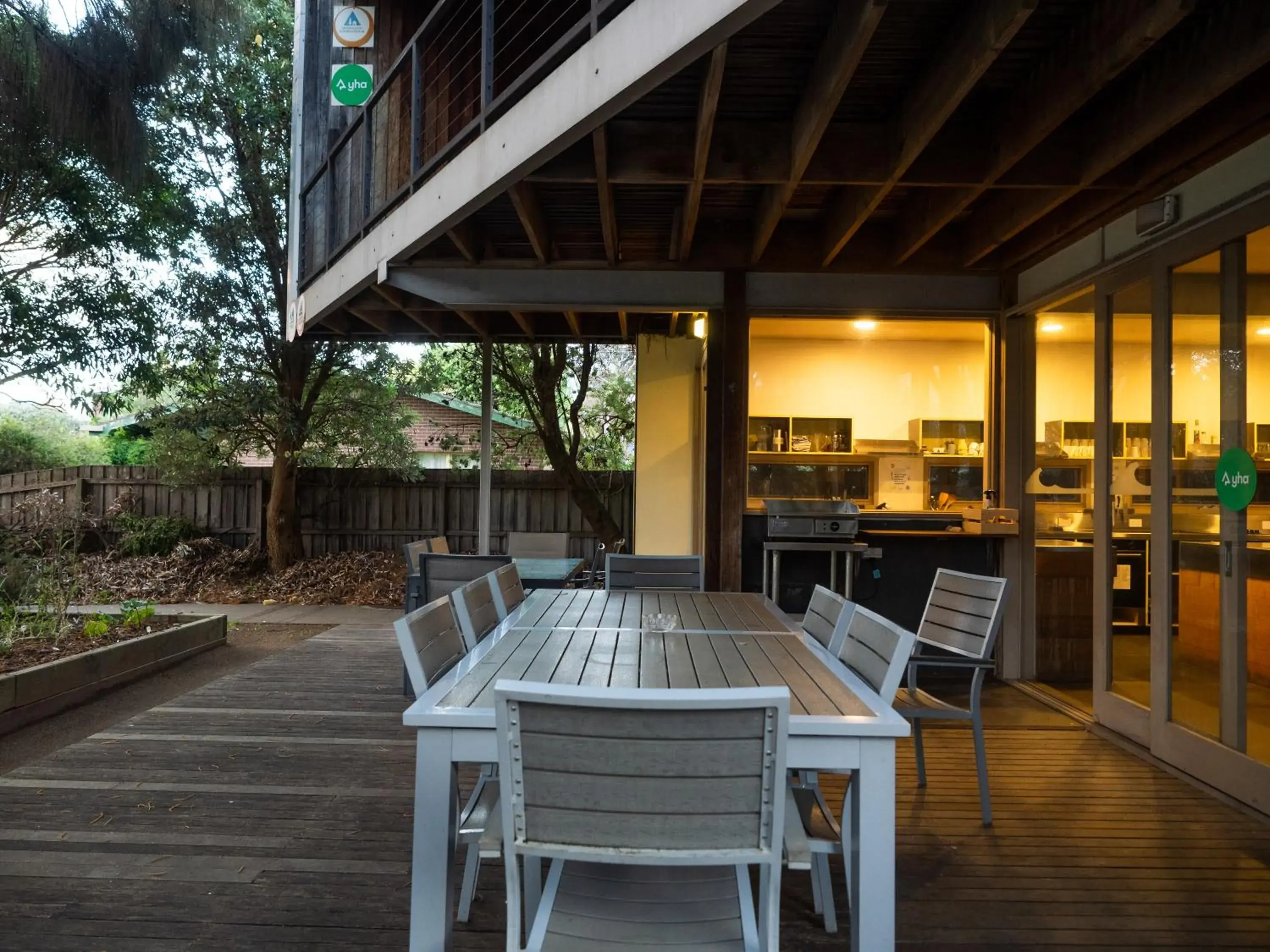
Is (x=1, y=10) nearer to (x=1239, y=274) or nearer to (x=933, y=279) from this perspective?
(x=933, y=279)

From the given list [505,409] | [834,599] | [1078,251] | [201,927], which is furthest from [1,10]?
[505,409]

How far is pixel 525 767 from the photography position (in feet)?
4.40

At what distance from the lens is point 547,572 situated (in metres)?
5.10

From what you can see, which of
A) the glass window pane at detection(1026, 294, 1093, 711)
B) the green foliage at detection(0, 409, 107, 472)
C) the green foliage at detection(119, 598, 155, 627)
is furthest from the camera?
the green foliage at detection(0, 409, 107, 472)

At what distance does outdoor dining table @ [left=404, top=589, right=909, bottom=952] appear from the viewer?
1676mm

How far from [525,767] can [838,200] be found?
14.2 feet

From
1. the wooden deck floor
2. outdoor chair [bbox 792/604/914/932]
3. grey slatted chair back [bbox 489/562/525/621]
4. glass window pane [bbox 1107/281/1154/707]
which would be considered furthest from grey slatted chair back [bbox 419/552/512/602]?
glass window pane [bbox 1107/281/1154/707]

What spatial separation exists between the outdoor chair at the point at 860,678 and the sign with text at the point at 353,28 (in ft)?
19.8

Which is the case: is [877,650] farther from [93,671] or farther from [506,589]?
[93,671]

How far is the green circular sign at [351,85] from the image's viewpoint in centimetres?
629

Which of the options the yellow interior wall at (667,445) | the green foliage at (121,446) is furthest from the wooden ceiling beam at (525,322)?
the green foliage at (121,446)

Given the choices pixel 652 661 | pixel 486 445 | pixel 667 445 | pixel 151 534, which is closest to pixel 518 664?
pixel 652 661

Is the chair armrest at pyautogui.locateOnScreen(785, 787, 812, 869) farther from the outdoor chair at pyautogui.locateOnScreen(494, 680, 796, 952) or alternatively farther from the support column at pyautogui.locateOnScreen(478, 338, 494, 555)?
the support column at pyautogui.locateOnScreen(478, 338, 494, 555)

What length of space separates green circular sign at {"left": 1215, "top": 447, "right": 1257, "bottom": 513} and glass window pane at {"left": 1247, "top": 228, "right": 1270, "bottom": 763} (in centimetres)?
2
